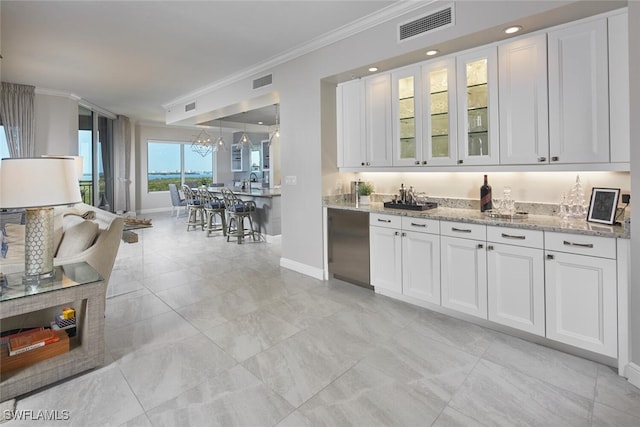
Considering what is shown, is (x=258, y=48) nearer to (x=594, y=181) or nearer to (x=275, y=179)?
(x=594, y=181)

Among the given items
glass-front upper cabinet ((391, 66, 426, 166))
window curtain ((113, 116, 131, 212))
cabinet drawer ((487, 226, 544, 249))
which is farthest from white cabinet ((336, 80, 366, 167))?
window curtain ((113, 116, 131, 212))

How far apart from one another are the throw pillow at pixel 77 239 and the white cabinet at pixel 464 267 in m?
3.10

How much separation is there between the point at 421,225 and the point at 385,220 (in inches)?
16.9

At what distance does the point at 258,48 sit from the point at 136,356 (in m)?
3.64

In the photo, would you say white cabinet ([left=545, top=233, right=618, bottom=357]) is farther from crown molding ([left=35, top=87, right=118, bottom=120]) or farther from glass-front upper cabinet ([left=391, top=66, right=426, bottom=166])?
crown molding ([left=35, top=87, right=118, bottom=120])

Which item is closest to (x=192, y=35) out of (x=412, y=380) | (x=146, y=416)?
(x=146, y=416)

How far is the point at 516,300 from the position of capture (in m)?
2.61

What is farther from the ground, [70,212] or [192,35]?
[192,35]

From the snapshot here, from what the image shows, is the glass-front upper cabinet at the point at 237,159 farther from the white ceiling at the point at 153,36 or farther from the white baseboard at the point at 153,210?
the white ceiling at the point at 153,36

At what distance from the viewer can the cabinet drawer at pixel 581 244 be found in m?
2.18

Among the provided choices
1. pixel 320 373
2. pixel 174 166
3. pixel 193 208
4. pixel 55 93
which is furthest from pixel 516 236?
pixel 174 166

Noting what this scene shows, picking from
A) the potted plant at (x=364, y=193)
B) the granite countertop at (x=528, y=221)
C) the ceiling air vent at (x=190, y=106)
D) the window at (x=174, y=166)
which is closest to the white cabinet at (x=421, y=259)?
the granite countertop at (x=528, y=221)

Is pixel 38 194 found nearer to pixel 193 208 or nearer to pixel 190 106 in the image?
pixel 190 106

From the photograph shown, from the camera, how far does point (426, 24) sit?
3.01m
